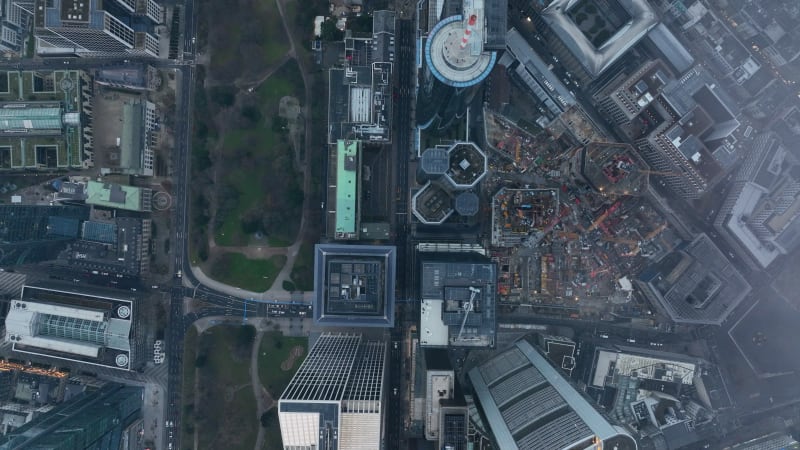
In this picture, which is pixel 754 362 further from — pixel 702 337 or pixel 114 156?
pixel 114 156

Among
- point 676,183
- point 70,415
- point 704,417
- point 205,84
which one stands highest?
point 205,84

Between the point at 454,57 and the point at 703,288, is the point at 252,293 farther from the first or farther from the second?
the point at 703,288

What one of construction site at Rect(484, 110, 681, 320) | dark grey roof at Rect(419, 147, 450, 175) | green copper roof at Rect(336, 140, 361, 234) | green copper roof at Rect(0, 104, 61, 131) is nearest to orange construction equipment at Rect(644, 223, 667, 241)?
construction site at Rect(484, 110, 681, 320)

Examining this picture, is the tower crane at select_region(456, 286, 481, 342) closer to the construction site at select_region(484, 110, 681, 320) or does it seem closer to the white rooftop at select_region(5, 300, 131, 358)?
the construction site at select_region(484, 110, 681, 320)

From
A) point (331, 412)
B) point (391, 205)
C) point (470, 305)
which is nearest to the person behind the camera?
point (331, 412)

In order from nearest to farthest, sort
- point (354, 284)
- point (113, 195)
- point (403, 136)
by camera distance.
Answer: point (354, 284)
point (113, 195)
point (403, 136)

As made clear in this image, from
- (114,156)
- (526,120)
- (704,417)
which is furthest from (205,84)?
(704,417)

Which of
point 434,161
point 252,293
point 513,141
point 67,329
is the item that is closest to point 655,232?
point 513,141

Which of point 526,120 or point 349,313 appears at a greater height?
point 526,120
